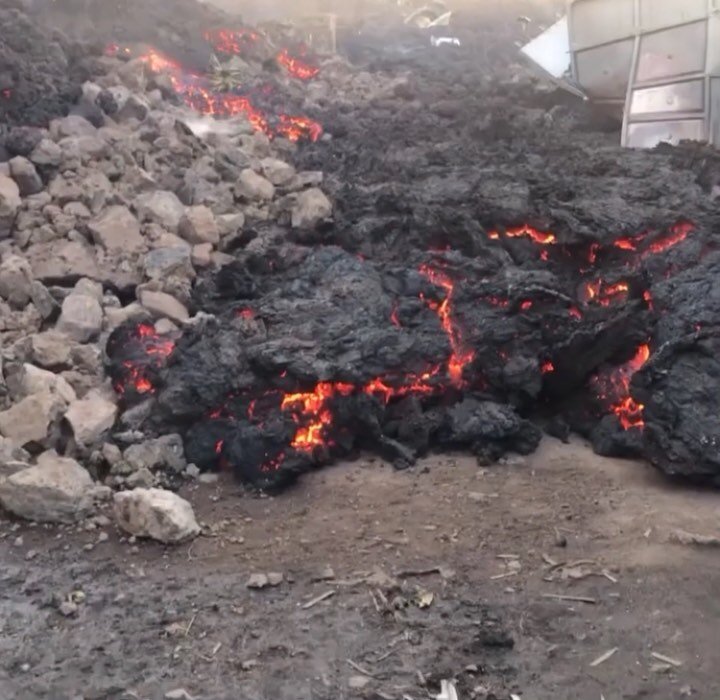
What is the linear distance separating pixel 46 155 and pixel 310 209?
2501 millimetres

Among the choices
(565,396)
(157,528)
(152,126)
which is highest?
(152,126)

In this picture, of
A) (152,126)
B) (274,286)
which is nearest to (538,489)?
(274,286)

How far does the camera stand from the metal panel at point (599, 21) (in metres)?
11.0

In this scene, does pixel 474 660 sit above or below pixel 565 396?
below

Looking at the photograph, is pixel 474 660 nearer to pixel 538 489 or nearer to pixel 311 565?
pixel 311 565

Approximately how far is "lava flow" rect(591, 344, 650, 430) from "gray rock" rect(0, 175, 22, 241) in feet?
15.9

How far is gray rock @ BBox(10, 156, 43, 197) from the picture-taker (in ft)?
25.0

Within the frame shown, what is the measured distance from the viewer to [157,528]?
14.7 feet

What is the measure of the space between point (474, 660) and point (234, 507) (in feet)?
6.18

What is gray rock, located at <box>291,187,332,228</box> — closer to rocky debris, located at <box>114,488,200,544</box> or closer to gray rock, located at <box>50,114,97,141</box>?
gray rock, located at <box>50,114,97,141</box>

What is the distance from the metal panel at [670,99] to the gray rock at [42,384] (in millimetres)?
7841

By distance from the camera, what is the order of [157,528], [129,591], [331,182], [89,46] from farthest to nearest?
[89,46] < [331,182] < [157,528] < [129,591]

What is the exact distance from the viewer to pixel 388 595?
401 cm

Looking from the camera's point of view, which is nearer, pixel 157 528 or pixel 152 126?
pixel 157 528
